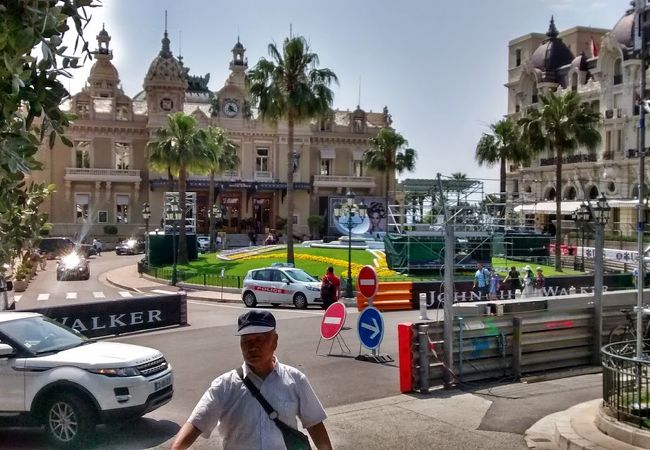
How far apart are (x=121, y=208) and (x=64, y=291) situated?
33319 millimetres

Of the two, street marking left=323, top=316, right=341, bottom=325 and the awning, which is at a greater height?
the awning

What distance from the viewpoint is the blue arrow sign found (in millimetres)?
13656

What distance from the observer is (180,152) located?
4525cm

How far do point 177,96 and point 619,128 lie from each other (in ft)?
136

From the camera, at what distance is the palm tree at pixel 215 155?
4694 centimetres

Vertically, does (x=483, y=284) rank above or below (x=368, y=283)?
below

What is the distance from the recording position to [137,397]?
908cm

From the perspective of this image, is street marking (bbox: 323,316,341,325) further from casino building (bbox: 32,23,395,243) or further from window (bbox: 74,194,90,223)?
window (bbox: 74,194,90,223)

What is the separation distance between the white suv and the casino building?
190ft

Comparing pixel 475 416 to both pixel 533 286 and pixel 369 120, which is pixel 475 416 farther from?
pixel 369 120

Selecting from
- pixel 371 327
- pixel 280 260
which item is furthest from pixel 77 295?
pixel 371 327

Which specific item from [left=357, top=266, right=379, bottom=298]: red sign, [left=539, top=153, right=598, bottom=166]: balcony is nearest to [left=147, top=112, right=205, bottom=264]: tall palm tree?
[left=357, top=266, right=379, bottom=298]: red sign

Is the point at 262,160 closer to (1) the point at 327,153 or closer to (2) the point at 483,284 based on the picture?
(1) the point at 327,153

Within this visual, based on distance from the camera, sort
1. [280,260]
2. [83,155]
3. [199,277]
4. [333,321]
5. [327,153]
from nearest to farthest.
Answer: [333,321] < [199,277] < [280,260] < [83,155] < [327,153]
